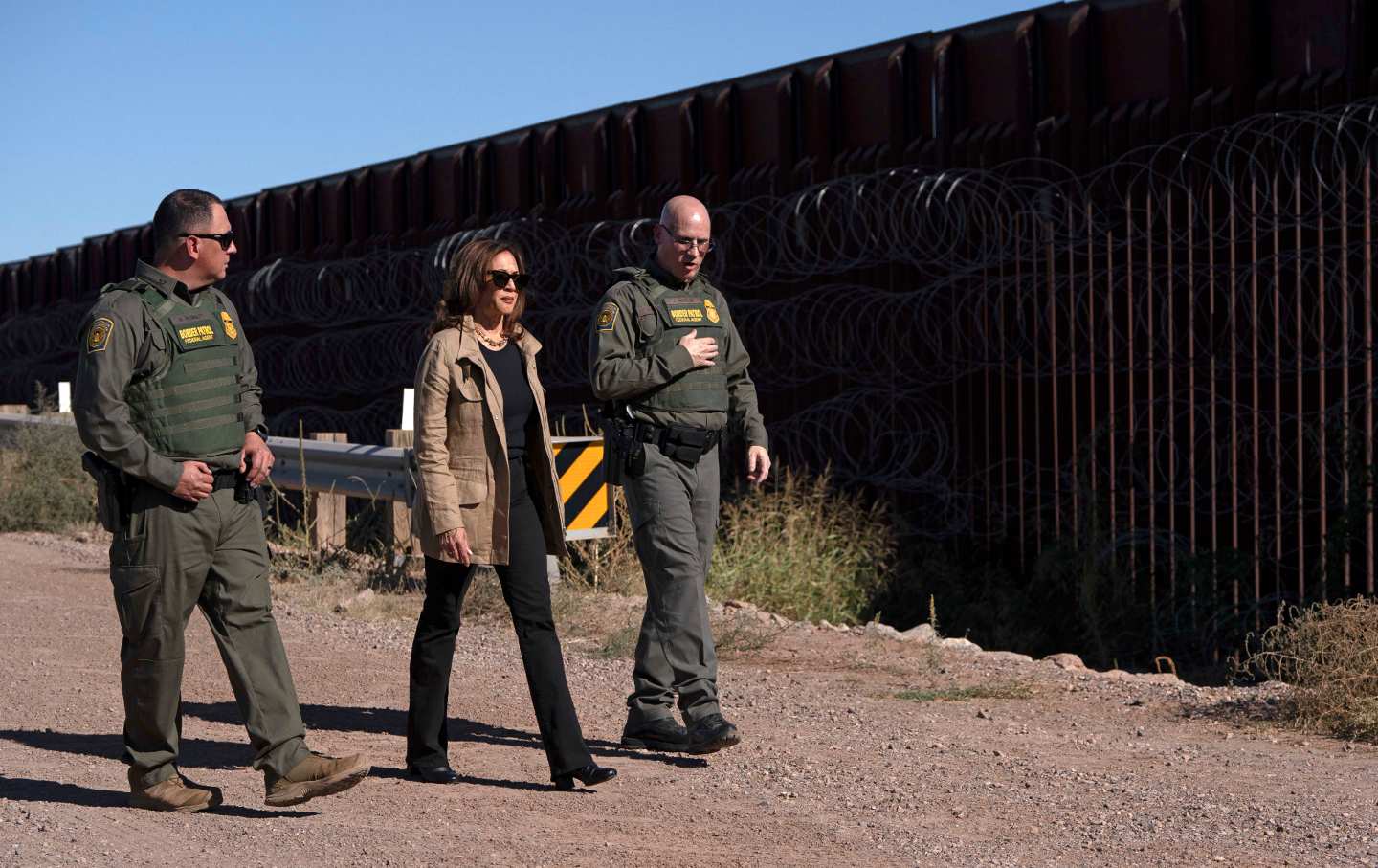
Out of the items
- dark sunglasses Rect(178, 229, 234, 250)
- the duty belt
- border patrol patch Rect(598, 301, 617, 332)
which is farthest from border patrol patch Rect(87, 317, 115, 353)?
the duty belt

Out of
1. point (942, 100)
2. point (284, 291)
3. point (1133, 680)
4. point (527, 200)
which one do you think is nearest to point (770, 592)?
point (1133, 680)

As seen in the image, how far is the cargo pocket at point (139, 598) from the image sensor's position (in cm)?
494

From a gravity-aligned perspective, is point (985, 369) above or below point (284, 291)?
below

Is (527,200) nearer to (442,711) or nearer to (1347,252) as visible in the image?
(1347,252)

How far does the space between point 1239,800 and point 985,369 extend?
585 centimetres

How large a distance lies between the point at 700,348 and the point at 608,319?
36 cm

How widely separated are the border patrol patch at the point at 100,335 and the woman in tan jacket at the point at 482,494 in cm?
104

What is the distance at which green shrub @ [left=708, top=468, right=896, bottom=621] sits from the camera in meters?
10.3

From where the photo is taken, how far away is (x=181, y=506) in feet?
16.3

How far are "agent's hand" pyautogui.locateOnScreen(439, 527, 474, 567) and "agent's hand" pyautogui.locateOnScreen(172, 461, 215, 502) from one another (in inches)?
31.4

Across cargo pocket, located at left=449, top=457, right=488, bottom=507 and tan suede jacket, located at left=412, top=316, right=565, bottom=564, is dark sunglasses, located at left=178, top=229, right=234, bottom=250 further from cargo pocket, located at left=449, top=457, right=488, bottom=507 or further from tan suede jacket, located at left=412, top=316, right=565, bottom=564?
cargo pocket, located at left=449, top=457, right=488, bottom=507

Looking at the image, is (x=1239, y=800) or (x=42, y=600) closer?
(x=1239, y=800)

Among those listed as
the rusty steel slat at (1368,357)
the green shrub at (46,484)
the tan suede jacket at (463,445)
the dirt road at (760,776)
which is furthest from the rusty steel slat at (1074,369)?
the green shrub at (46,484)

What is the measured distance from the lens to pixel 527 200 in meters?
16.3
